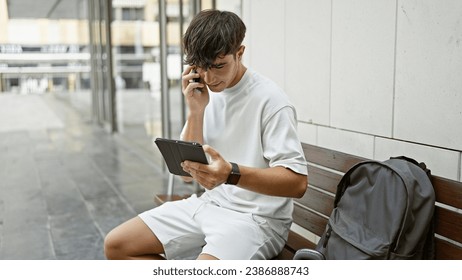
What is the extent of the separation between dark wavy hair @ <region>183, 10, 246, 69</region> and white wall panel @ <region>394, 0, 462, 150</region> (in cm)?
85

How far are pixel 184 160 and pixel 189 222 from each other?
0.37 meters

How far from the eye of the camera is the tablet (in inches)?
68.5

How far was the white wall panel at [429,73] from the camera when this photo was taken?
81.7 inches

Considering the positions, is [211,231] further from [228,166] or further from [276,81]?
[276,81]

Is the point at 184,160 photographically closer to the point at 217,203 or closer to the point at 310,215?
the point at 217,203

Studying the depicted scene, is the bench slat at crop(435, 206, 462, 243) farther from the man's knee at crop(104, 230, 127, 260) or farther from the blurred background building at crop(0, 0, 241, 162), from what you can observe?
the blurred background building at crop(0, 0, 241, 162)

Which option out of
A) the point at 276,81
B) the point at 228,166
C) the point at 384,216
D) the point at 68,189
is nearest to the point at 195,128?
the point at 228,166

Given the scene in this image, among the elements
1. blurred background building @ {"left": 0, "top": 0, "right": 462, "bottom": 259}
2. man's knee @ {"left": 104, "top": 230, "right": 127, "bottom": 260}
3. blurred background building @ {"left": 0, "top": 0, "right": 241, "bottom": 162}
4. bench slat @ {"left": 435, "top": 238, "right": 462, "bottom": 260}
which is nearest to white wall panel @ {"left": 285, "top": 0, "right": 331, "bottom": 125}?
blurred background building @ {"left": 0, "top": 0, "right": 462, "bottom": 259}

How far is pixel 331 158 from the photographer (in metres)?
2.34

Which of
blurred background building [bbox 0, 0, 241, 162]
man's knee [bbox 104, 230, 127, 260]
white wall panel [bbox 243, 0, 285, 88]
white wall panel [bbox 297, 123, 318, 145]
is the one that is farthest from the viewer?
blurred background building [bbox 0, 0, 241, 162]

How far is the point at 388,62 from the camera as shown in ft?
7.94

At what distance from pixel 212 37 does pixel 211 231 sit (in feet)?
2.33

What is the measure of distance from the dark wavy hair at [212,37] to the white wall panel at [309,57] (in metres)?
1.13

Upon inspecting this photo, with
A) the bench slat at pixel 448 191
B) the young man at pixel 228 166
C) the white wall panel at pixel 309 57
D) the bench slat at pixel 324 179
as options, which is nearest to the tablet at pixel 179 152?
the young man at pixel 228 166
